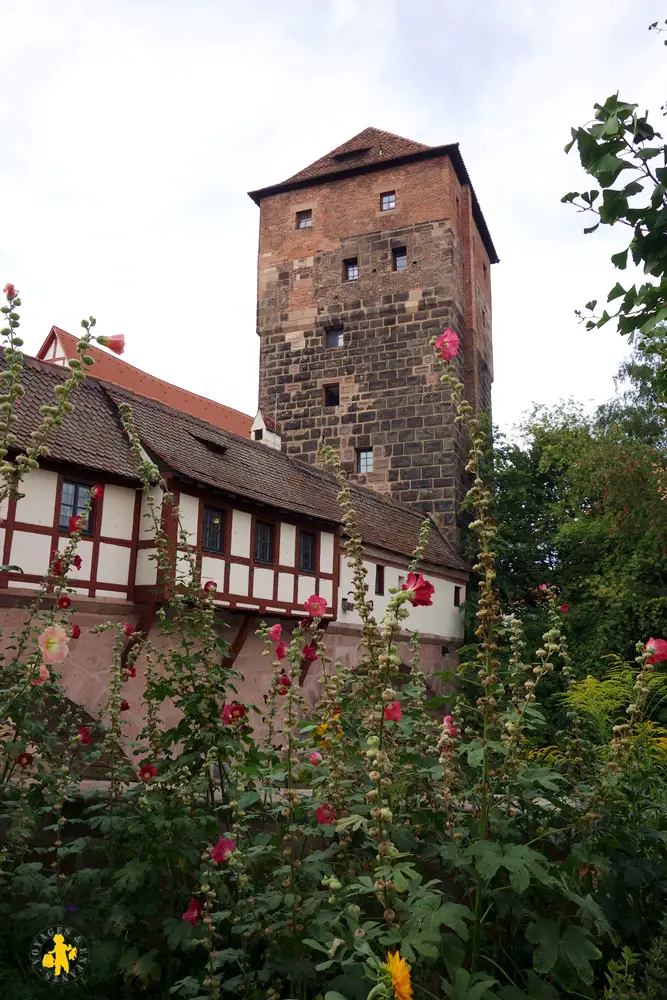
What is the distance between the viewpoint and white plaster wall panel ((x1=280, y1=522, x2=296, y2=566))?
13.7 metres

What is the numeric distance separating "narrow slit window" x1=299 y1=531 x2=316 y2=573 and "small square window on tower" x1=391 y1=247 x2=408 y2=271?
9.74m

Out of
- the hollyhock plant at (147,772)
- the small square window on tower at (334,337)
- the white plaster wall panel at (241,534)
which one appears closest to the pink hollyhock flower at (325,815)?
the hollyhock plant at (147,772)

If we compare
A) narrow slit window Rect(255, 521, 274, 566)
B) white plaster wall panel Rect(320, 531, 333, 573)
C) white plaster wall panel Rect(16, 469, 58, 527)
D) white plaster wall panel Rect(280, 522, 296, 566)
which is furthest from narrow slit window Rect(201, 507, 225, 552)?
white plaster wall panel Rect(320, 531, 333, 573)

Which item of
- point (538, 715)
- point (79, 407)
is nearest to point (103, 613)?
point (79, 407)

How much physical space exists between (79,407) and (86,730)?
9.14 metres

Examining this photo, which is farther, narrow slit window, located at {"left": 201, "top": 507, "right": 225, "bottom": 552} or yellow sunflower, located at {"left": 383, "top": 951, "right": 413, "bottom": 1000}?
narrow slit window, located at {"left": 201, "top": 507, "right": 225, "bottom": 552}

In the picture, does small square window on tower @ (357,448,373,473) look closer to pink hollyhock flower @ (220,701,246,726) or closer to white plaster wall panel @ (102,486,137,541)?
white plaster wall panel @ (102,486,137,541)

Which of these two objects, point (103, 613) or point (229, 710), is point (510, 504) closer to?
point (103, 613)

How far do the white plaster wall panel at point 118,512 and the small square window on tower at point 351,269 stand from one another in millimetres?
12287

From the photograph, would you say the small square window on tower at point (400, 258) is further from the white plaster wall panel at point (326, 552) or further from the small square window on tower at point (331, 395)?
the white plaster wall panel at point (326, 552)

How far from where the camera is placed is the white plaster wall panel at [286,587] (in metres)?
13.5

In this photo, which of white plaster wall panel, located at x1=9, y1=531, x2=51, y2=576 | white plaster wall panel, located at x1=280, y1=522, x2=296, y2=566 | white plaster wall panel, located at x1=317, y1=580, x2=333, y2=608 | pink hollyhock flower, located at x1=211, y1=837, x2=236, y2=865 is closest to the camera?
pink hollyhock flower, located at x1=211, y1=837, x2=236, y2=865

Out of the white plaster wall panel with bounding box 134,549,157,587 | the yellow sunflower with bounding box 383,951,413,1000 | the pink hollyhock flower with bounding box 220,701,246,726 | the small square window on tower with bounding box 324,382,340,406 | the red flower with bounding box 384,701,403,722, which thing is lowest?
the yellow sunflower with bounding box 383,951,413,1000

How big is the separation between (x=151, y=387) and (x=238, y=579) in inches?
460
